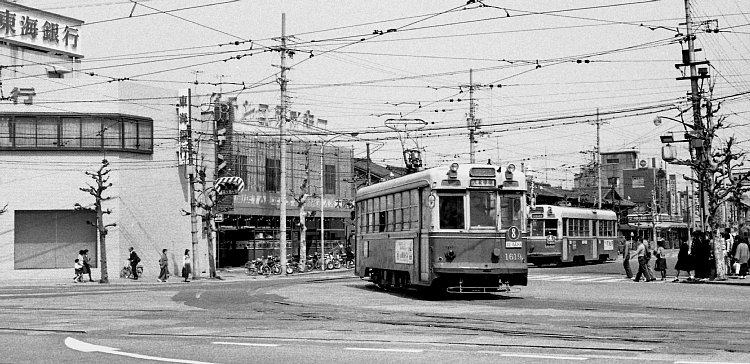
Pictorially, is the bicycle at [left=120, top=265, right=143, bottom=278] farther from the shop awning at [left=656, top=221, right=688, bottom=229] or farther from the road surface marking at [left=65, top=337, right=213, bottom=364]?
the shop awning at [left=656, top=221, right=688, bottom=229]

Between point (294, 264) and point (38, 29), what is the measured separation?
67.5 ft

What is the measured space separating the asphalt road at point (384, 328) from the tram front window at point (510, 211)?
186cm

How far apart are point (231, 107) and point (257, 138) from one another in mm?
5183

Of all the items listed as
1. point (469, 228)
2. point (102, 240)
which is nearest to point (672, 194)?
point (102, 240)

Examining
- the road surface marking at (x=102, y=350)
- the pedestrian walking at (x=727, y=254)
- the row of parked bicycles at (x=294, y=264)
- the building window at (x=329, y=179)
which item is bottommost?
the row of parked bicycles at (x=294, y=264)

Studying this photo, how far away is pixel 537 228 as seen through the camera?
46.7m

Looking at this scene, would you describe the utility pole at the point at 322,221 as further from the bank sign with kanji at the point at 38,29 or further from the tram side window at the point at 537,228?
the bank sign with kanji at the point at 38,29

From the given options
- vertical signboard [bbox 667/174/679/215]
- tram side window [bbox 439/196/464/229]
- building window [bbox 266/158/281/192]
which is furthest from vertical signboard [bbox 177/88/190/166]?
vertical signboard [bbox 667/174/679/215]

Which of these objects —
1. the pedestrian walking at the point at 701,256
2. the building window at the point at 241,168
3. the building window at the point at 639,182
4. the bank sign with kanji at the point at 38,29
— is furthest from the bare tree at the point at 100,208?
the building window at the point at 639,182

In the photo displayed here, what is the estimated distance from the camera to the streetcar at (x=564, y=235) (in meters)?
46.6

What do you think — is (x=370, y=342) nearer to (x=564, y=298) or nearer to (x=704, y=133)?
(x=564, y=298)

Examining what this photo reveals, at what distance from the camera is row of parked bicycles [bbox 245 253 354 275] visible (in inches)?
1835

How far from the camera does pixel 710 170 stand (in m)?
30.7

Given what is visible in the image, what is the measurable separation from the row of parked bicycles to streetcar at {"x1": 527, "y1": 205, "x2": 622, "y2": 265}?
1202 centimetres
